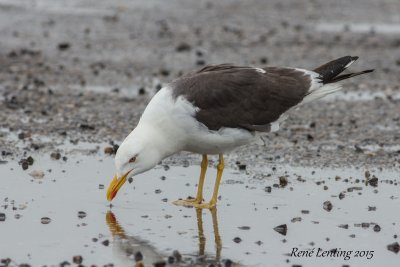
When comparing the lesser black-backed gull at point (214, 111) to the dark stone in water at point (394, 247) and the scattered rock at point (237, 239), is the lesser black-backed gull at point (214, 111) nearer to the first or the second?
the scattered rock at point (237, 239)

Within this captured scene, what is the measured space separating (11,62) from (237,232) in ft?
28.4

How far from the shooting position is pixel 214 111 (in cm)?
949

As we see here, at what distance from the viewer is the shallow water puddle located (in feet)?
25.7

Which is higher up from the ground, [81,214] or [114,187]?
[114,187]

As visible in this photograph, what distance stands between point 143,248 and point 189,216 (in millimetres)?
1232

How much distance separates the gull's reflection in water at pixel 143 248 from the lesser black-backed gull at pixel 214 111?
2.22 feet

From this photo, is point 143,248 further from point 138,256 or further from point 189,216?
point 189,216

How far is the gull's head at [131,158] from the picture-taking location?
29.6 ft

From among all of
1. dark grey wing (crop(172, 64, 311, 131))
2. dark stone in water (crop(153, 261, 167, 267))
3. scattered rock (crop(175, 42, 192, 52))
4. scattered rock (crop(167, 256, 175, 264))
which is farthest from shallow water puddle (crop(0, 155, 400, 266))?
scattered rock (crop(175, 42, 192, 52))

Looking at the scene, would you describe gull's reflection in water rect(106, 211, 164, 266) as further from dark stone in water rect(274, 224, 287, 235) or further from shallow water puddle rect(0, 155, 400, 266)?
dark stone in water rect(274, 224, 287, 235)

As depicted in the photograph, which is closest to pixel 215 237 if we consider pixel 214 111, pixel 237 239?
pixel 237 239

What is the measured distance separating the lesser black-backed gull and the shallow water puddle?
1.29ft

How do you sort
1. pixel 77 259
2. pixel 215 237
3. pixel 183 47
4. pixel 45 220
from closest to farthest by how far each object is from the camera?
pixel 77 259 → pixel 215 237 → pixel 45 220 → pixel 183 47

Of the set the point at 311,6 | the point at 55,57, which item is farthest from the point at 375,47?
the point at 55,57
